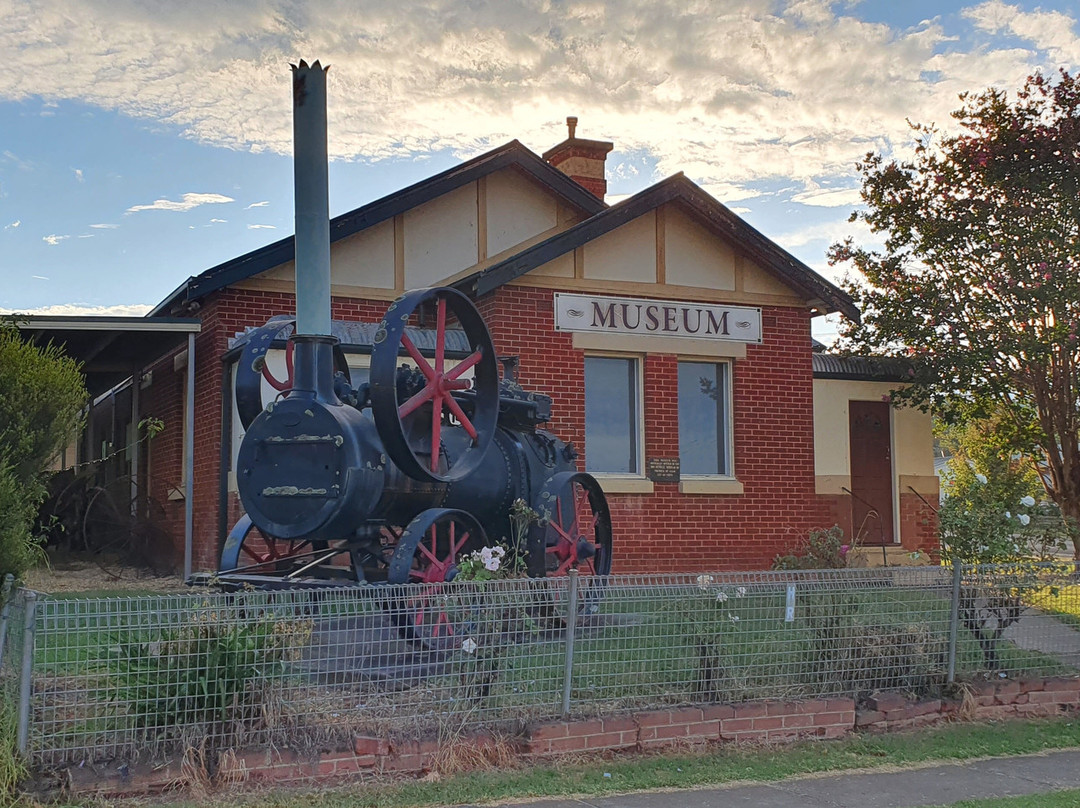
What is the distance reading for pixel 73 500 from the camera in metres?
14.0

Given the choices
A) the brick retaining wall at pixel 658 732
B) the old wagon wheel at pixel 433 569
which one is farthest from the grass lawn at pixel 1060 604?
the old wagon wheel at pixel 433 569

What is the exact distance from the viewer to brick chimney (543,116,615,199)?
17.0m

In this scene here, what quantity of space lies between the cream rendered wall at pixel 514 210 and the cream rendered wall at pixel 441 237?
27cm

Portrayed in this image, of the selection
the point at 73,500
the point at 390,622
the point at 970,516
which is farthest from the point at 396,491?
the point at 73,500

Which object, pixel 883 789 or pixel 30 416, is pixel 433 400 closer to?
pixel 30 416

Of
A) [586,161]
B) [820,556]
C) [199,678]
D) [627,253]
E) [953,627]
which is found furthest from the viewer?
[586,161]

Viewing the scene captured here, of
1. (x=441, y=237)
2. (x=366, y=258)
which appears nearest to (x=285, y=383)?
(x=366, y=258)

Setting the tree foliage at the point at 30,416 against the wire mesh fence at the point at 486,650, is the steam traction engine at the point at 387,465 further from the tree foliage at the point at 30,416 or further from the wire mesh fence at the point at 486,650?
the tree foliage at the point at 30,416

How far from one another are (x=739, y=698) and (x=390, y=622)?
215 centimetres

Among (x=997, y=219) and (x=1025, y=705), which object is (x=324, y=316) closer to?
(x=1025, y=705)

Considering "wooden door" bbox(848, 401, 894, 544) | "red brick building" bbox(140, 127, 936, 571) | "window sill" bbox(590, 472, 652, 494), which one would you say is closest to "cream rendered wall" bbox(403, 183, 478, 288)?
"red brick building" bbox(140, 127, 936, 571)

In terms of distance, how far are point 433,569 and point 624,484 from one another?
5532 millimetres

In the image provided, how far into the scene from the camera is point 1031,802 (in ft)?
18.9

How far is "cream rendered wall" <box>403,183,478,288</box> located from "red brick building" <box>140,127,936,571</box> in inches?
0.8
